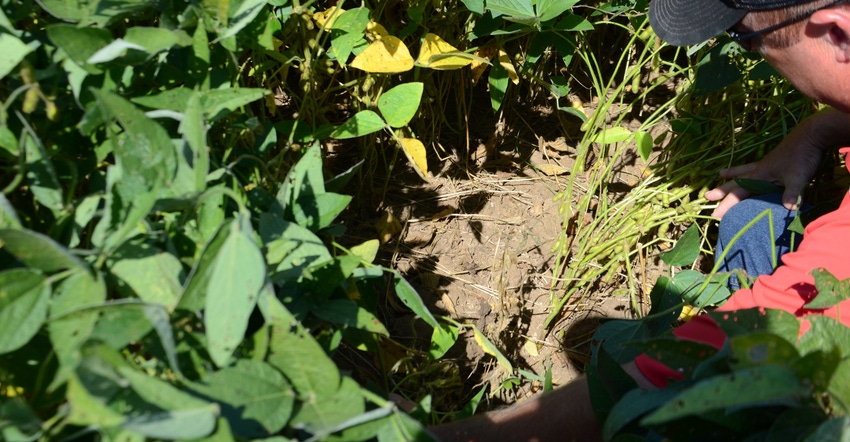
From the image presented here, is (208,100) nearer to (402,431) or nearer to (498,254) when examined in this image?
(402,431)

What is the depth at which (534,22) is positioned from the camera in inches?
58.2

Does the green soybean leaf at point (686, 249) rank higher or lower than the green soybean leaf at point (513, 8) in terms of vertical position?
lower

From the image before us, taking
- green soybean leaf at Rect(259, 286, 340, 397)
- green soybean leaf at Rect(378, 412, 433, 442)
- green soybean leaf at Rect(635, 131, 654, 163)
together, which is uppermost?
green soybean leaf at Rect(259, 286, 340, 397)

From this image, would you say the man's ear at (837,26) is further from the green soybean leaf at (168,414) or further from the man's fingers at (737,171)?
the green soybean leaf at (168,414)

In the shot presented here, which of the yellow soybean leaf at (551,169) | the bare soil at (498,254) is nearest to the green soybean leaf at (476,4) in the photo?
the bare soil at (498,254)

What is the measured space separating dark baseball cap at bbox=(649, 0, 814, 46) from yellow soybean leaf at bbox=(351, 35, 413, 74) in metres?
0.46

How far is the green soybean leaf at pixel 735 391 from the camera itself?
0.54m

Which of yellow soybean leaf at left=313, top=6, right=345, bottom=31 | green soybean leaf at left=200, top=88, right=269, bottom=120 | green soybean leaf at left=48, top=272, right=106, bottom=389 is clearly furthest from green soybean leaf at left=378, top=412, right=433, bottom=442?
yellow soybean leaf at left=313, top=6, right=345, bottom=31

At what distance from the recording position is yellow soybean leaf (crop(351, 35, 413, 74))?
1.34 metres

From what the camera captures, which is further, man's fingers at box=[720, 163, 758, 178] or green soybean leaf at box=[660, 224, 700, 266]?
man's fingers at box=[720, 163, 758, 178]

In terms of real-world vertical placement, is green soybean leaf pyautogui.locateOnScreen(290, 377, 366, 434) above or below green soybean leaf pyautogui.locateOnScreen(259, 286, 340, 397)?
below

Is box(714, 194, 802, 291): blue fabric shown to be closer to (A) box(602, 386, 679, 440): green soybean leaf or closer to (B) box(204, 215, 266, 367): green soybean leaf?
(A) box(602, 386, 679, 440): green soybean leaf

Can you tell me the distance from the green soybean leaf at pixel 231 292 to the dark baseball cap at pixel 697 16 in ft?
2.74

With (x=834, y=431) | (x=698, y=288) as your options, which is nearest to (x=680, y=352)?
(x=834, y=431)
